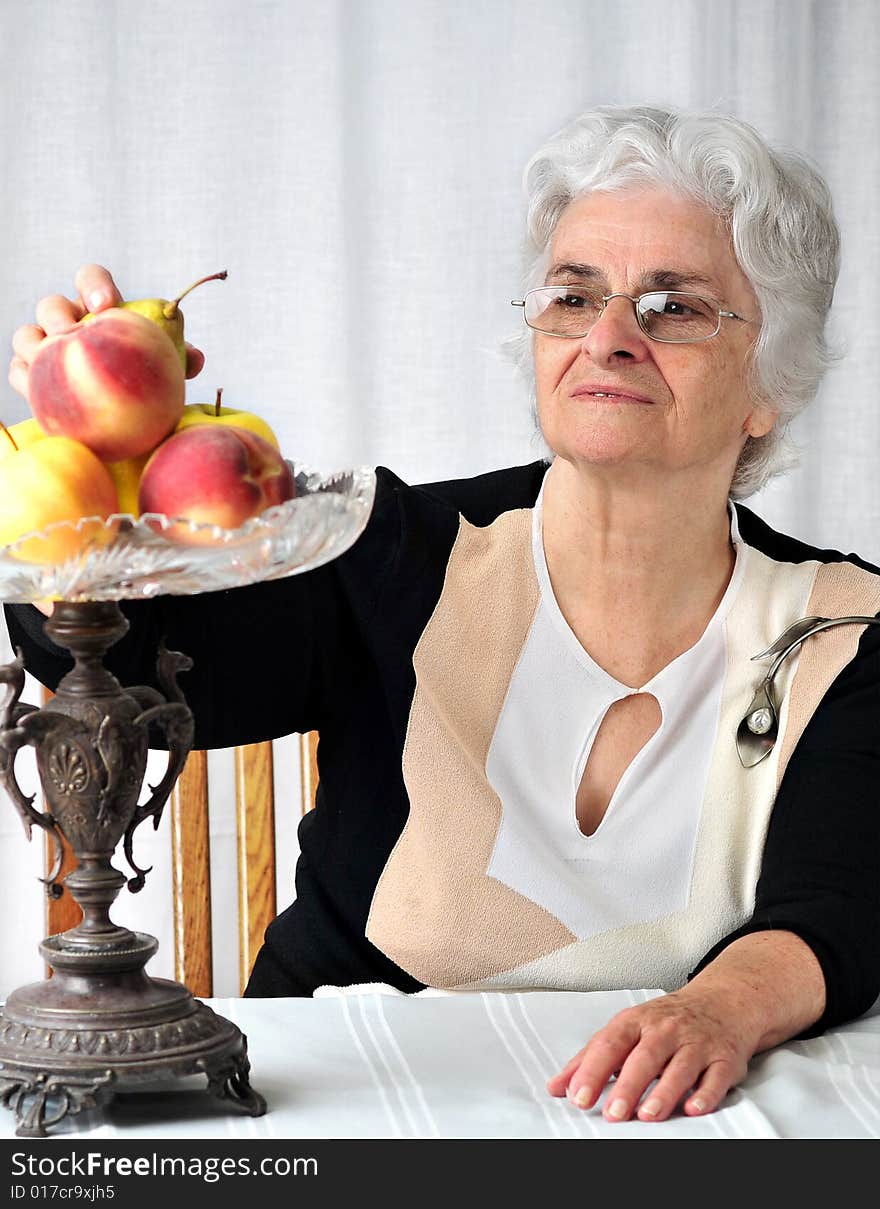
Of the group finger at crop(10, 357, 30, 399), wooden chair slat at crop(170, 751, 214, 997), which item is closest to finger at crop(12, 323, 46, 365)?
finger at crop(10, 357, 30, 399)

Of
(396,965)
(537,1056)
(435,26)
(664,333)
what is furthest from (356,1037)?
(435,26)

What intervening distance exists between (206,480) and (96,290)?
156 millimetres

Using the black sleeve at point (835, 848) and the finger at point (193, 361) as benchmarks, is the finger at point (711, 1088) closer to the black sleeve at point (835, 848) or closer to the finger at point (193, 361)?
the black sleeve at point (835, 848)

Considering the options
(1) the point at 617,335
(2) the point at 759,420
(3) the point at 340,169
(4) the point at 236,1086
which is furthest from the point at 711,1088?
(3) the point at 340,169

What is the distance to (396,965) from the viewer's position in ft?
4.51

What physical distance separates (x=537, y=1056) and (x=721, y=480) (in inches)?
29.0

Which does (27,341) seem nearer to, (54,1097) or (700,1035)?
(54,1097)

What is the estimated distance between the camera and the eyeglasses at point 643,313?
140 cm

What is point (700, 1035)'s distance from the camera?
3.05 ft

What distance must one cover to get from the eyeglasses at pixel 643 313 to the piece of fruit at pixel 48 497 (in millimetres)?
755

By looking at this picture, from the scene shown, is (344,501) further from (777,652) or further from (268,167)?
(268,167)

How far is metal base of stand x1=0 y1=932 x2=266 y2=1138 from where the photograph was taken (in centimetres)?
79

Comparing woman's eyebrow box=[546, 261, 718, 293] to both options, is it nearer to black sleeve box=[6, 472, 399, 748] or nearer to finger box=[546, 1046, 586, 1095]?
black sleeve box=[6, 472, 399, 748]

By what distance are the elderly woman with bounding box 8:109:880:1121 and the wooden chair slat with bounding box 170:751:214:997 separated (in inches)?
11.3
